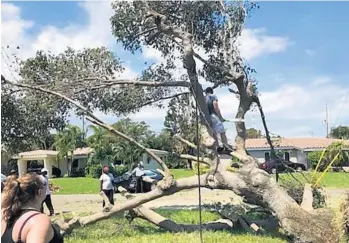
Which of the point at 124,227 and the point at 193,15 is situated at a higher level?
the point at 193,15

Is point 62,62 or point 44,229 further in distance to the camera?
point 62,62

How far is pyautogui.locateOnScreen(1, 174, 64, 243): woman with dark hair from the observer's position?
10.7ft

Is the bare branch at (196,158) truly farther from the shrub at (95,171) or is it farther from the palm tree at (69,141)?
the palm tree at (69,141)

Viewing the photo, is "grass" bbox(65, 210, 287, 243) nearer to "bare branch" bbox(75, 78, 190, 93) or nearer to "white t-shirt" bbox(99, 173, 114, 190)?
"white t-shirt" bbox(99, 173, 114, 190)

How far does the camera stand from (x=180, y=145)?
11.3m

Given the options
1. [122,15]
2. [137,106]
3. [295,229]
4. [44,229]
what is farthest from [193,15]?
[44,229]

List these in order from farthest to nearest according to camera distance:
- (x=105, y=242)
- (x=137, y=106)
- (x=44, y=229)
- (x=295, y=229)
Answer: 1. (x=137, y=106)
2. (x=105, y=242)
3. (x=295, y=229)
4. (x=44, y=229)

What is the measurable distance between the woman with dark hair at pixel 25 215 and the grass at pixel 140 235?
21.7ft

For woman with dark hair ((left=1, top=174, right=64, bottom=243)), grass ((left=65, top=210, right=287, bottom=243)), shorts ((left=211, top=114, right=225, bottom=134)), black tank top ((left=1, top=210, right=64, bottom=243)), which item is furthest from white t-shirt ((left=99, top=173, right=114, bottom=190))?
black tank top ((left=1, top=210, right=64, bottom=243))

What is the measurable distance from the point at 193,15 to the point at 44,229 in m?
8.93

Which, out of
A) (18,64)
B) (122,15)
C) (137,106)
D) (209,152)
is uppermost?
(122,15)

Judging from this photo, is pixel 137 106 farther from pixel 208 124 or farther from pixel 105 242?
pixel 105 242

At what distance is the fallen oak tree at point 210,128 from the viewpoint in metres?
9.61

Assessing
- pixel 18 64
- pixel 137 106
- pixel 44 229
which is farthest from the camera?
pixel 137 106
